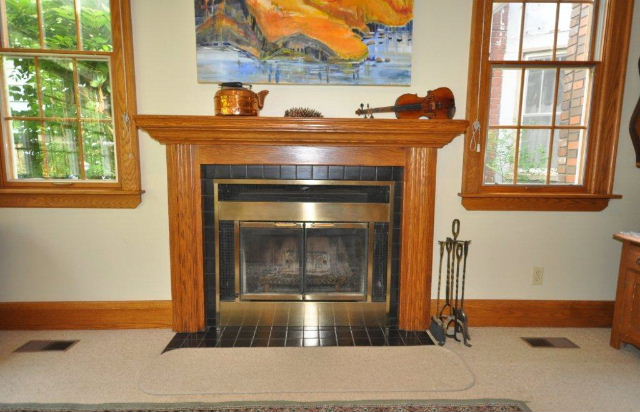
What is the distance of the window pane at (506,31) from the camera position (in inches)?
86.3

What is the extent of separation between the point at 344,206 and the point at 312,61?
881 mm

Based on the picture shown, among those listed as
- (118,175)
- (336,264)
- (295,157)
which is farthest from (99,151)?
(336,264)

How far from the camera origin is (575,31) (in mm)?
2221

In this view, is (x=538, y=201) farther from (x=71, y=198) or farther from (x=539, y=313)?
(x=71, y=198)

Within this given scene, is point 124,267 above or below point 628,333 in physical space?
above

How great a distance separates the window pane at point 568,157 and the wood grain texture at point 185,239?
7.39ft

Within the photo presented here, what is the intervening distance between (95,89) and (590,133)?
120 inches

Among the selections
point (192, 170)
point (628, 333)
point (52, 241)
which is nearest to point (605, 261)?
point (628, 333)

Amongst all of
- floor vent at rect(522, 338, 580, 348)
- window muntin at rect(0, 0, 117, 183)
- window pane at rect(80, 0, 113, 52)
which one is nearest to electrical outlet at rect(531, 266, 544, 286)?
floor vent at rect(522, 338, 580, 348)

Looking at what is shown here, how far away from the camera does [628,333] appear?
2.02 metres

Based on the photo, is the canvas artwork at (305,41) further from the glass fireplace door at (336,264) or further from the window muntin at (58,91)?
the glass fireplace door at (336,264)

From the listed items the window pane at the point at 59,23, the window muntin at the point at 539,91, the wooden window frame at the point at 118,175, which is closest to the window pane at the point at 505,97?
the window muntin at the point at 539,91

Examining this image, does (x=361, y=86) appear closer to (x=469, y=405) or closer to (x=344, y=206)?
(x=344, y=206)

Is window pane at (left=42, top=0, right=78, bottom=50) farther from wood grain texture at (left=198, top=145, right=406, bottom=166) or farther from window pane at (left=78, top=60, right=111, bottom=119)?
wood grain texture at (left=198, top=145, right=406, bottom=166)
